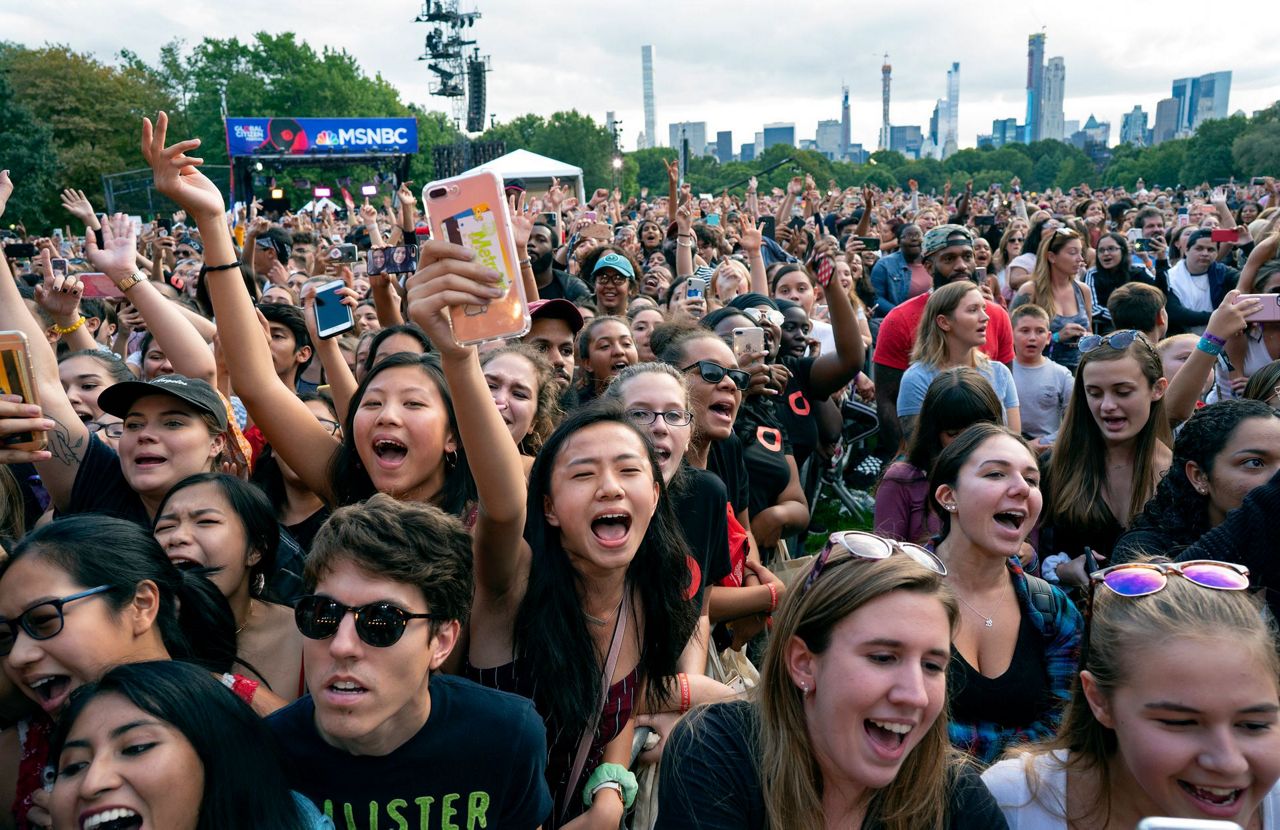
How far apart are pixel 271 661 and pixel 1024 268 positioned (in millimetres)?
7398

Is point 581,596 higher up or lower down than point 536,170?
lower down

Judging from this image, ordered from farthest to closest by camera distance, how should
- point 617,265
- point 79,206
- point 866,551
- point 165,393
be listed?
point 617,265 → point 79,206 → point 165,393 → point 866,551

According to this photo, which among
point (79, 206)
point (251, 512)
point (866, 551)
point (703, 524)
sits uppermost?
point (79, 206)

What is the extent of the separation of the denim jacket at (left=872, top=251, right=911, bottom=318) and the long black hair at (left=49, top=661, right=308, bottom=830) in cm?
770

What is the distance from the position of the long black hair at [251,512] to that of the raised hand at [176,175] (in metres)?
0.87

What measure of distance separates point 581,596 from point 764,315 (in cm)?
306

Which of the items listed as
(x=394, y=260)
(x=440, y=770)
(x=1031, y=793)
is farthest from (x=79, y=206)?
(x=1031, y=793)

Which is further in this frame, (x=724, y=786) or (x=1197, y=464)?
(x=1197, y=464)

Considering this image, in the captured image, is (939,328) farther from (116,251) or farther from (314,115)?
(314,115)

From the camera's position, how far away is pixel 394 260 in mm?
4062

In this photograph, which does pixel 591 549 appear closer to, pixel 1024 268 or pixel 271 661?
pixel 271 661

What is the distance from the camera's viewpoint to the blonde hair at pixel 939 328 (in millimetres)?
5199

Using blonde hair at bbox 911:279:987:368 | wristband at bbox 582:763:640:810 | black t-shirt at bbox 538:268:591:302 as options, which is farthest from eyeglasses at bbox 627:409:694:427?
black t-shirt at bbox 538:268:591:302

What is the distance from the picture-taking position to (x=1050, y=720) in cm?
268
